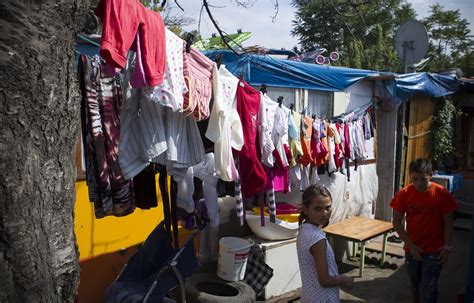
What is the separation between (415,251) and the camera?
4172 millimetres

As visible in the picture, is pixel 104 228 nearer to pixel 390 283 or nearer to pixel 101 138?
pixel 101 138

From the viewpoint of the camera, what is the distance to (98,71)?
2.67 m

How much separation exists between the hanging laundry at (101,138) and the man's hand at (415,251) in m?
2.90

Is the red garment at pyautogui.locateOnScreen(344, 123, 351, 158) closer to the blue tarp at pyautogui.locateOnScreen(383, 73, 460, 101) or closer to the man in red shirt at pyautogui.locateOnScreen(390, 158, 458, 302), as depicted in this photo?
the blue tarp at pyautogui.locateOnScreen(383, 73, 460, 101)

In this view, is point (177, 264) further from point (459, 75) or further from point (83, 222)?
point (459, 75)

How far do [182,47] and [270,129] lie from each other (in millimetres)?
1568

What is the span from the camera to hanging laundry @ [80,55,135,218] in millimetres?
2607

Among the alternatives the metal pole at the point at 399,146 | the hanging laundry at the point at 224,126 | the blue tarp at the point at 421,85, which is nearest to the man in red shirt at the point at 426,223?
the hanging laundry at the point at 224,126

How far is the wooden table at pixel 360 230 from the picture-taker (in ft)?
19.2

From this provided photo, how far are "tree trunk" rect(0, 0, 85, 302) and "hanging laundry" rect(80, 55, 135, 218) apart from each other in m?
1.33

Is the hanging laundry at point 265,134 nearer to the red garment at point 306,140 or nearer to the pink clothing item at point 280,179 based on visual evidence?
the pink clothing item at point 280,179

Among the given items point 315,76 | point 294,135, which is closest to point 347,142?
point 315,76

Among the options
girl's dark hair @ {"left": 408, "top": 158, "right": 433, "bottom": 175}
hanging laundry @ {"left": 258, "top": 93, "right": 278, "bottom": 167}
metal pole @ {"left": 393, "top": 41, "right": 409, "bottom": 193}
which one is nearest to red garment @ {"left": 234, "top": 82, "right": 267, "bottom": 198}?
hanging laundry @ {"left": 258, "top": 93, "right": 278, "bottom": 167}

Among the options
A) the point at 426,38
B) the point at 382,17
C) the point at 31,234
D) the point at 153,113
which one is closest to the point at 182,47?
the point at 153,113
